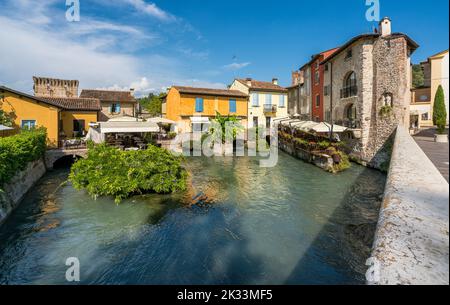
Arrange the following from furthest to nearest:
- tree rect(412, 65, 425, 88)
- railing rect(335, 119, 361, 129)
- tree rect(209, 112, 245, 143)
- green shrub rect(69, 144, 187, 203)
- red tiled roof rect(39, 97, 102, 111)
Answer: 1. tree rect(412, 65, 425, 88)
2. red tiled roof rect(39, 97, 102, 111)
3. tree rect(209, 112, 245, 143)
4. railing rect(335, 119, 361, 129)
5. green shrub rect(69, 144, 187, 203)

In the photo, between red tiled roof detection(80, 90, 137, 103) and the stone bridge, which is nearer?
the stone bridge

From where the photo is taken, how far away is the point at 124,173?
38.3 ft

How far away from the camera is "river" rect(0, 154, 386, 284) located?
6.56 metres

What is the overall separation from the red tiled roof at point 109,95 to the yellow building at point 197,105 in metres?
6.57

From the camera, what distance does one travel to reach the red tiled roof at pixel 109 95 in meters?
34.6

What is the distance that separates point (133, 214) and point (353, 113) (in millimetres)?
21209

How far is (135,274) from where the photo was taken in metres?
6.52

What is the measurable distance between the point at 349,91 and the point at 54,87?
118 feet

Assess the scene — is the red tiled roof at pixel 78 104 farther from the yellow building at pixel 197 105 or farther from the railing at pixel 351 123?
the railing at pixel 351 123

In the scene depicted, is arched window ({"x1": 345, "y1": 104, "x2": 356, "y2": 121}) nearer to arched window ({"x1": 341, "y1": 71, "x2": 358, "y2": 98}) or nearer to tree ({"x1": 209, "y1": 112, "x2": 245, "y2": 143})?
arched window ({"x1": 341, "y1": 71, "x2": 358, "y2": 98})

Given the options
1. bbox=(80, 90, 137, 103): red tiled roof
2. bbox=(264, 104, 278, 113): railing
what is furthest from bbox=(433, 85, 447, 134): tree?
bbox=(80, 90, 137, 103): red tiled roof

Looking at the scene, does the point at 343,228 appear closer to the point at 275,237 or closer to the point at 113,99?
the point at 275,237

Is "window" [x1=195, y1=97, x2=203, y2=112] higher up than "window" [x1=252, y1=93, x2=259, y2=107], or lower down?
lower down
